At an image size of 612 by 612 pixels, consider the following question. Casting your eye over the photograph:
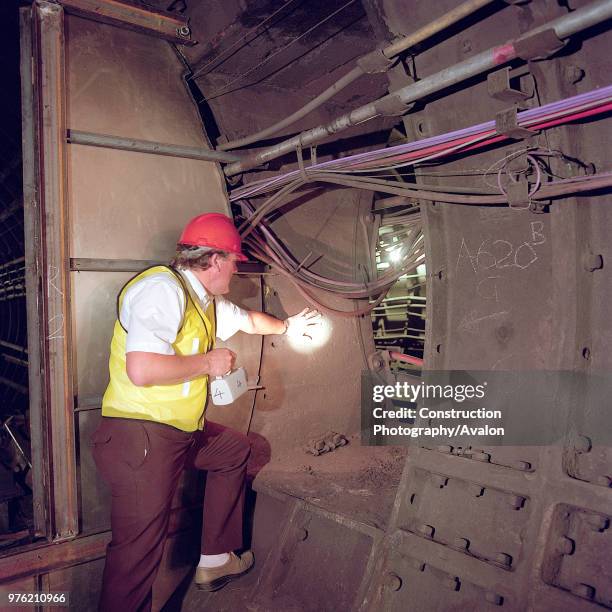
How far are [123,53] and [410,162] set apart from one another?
2.11 meters

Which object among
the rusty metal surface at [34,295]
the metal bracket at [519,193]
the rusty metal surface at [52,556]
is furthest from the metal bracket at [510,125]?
the rusty metal surface at [52,556]

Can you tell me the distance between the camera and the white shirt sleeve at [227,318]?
328 cm

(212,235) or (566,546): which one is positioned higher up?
(212,235)

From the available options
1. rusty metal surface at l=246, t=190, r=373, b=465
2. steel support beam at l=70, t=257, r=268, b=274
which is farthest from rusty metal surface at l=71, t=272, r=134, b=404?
rusty metal surface at l=246, t=190, r=373, b=465

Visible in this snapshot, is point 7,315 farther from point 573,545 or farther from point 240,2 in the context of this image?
point 573,545

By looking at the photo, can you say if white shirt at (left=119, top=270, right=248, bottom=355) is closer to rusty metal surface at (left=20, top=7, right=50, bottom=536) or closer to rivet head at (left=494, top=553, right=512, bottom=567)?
rusty metal surface at (left=20, top=7, right=50, bottom=536)

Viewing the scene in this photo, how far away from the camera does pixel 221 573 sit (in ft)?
10.2

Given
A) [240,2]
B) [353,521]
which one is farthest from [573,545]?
[240,2]

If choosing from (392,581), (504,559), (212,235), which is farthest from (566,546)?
(212,235)

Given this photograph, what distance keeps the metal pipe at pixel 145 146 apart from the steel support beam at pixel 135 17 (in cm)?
74

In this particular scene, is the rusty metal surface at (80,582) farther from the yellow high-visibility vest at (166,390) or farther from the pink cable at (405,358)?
the pink cable at (405,358)

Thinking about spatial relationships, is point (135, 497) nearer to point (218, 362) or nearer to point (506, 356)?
point (218, 362)

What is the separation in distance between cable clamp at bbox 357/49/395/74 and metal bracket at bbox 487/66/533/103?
20.3 inches

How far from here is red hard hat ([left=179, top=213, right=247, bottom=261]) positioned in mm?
2918
